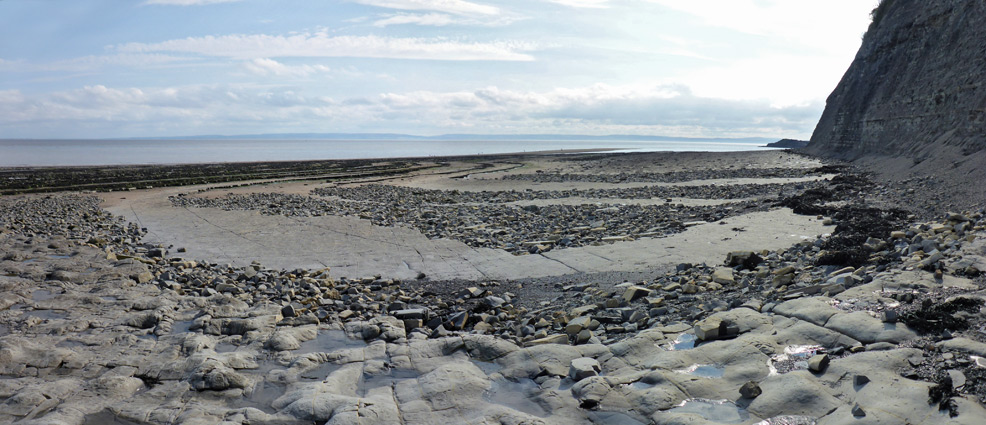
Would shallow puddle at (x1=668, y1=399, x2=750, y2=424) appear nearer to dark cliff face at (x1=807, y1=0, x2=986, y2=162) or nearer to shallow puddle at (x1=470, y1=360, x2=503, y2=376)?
shallow puddle at (x1=470, y1=360, x2=503, y2=376)

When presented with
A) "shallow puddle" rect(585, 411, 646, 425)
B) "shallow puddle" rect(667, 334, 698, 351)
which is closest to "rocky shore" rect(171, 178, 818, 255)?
"shallow puddle" rect(667, 334, 698, 351)

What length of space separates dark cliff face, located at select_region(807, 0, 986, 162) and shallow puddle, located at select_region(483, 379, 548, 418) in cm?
1965

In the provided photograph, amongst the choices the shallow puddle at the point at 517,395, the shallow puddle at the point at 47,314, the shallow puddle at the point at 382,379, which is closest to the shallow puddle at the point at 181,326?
the shallow puddle at the point at 47,314

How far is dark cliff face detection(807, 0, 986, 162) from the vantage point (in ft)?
65.5

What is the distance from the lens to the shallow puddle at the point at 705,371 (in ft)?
16.1

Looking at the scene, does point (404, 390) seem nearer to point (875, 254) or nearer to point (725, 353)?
point (725, 353)

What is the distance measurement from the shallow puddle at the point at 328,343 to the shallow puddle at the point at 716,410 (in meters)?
3.79

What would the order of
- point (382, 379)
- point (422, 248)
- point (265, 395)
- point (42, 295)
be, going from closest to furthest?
point (265, 395), point (382, 379), point (42, 295), point (422, 248)

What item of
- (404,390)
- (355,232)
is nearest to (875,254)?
(404,390)

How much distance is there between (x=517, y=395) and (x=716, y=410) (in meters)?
1.71

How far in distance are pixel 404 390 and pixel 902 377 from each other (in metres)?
4.14

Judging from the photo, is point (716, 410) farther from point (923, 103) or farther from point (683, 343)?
point (923, 103)

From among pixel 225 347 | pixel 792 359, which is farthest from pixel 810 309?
pixel 225 347

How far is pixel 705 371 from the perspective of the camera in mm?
4988
